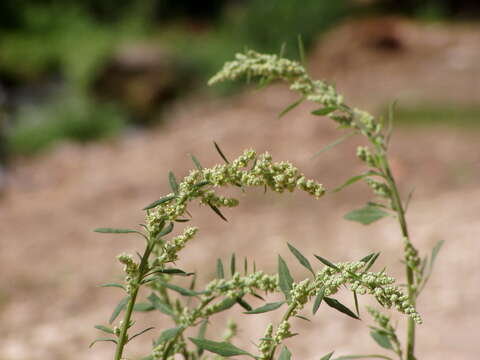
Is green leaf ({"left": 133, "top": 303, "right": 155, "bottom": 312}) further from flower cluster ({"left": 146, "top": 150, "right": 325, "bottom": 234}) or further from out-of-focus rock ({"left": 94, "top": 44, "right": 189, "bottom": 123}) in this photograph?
out-of-focus rock ({"left": 94, "top": 44, "right": 189, "bottom": 123})

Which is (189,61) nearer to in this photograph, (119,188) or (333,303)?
(119,188)

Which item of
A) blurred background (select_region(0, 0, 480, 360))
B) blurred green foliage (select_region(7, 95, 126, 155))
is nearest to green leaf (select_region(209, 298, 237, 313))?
blurred background (select_region(0, 0, 480, 360))

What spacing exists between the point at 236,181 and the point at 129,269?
0.16 metres

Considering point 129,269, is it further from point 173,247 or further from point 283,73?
point 283,73

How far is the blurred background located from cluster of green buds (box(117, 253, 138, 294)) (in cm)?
169

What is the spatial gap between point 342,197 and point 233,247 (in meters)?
1.21

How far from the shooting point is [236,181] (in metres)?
0.83

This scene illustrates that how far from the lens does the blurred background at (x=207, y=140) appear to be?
348cm

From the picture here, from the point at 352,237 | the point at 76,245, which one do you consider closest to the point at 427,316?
the point at 352,237

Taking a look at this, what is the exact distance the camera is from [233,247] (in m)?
4.33

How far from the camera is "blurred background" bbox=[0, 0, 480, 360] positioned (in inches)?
137

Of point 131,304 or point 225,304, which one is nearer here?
point 131,304

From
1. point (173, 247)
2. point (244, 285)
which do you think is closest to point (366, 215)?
point (244, 285)

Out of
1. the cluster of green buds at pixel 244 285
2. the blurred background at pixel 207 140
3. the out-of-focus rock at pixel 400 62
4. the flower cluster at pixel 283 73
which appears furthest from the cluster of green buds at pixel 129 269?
the out-of-focus rock at pixel 400 62
